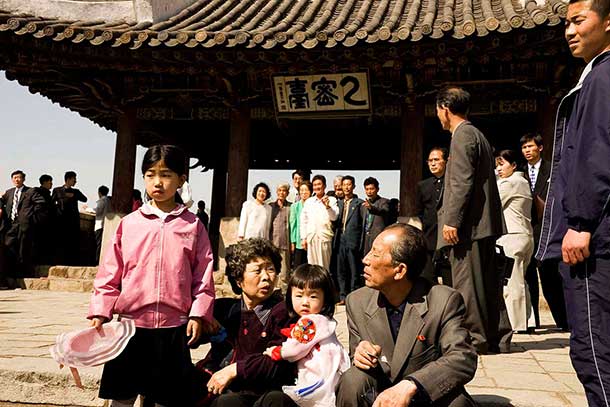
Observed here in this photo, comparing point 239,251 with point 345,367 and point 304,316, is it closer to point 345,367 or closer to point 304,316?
point 304,316

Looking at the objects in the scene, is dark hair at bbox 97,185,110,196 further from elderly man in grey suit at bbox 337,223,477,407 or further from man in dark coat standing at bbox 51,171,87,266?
elderly man in grey suit at bbox 337,223,477,407

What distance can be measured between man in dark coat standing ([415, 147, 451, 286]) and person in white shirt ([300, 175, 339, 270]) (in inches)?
77.8

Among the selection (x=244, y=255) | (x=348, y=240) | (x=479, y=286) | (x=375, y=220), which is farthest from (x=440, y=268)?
(x=244, y=255)

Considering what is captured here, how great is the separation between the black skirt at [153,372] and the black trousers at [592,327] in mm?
1753

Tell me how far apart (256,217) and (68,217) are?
14.9 feet

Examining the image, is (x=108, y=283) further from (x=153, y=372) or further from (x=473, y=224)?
(x=473, y=224)

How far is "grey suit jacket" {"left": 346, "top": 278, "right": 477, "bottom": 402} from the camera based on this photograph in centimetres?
237

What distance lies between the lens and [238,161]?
936cm

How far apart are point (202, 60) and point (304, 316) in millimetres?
6037

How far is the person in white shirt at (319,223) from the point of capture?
837 cm

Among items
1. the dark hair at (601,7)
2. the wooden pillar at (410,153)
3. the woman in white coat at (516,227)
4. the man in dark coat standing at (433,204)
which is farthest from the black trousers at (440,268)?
the wooden pillar at (410,153)

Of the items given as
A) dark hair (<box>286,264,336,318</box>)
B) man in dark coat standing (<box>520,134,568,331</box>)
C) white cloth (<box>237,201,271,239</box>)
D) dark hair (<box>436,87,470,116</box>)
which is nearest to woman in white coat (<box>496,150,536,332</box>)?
man in dark coat standing (<box>520,134,568,331</box>)

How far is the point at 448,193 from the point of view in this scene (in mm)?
4289

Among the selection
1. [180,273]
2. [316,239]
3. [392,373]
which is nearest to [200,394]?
[180,273]
